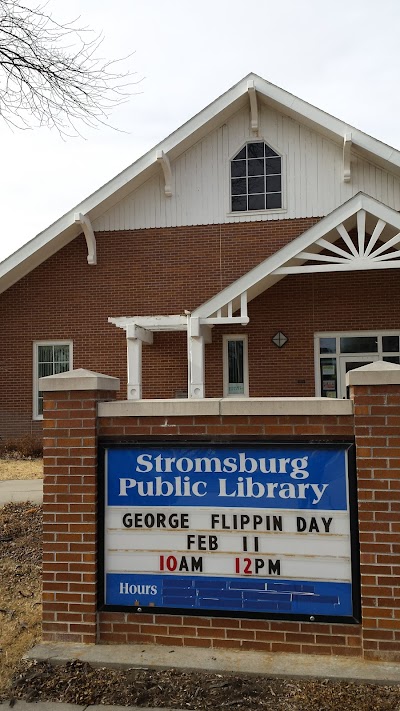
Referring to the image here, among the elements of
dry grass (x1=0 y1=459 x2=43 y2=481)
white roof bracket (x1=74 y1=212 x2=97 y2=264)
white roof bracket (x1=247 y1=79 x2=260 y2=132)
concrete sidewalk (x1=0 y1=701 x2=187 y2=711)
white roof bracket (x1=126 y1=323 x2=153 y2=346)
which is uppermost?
white roof bracket (x1=247 y1=79 x2=260 y2=132)

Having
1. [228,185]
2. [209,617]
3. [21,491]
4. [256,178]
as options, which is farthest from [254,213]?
[209,617]

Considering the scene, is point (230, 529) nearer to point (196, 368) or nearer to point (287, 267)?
point (196, 368)

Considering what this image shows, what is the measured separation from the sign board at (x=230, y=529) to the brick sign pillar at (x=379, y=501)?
120mm

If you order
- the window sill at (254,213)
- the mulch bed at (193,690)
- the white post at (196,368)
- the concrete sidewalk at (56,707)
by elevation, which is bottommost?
the concrete sidewalk at (56,707)

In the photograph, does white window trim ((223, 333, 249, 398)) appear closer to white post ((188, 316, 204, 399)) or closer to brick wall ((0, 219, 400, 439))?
brick wall ((0, 219, 400, 439))

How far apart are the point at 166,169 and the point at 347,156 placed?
4181 millimetres

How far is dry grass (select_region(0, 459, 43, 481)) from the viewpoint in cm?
1161

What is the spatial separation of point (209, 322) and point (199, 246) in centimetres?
304

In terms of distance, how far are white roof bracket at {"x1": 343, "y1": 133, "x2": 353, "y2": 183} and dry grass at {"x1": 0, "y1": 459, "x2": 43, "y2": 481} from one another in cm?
921

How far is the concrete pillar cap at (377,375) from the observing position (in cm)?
384

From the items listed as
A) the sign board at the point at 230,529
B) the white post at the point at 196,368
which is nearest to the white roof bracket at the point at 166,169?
the white post at the point at 196,368

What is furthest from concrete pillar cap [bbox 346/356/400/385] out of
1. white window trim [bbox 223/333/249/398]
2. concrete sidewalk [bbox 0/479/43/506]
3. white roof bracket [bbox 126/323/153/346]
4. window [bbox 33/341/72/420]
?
window [bbox 33/341/72/420]

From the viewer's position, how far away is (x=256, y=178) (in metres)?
14.4

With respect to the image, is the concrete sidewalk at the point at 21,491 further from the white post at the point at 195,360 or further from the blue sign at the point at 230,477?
the blue sign at the point at 230,477
